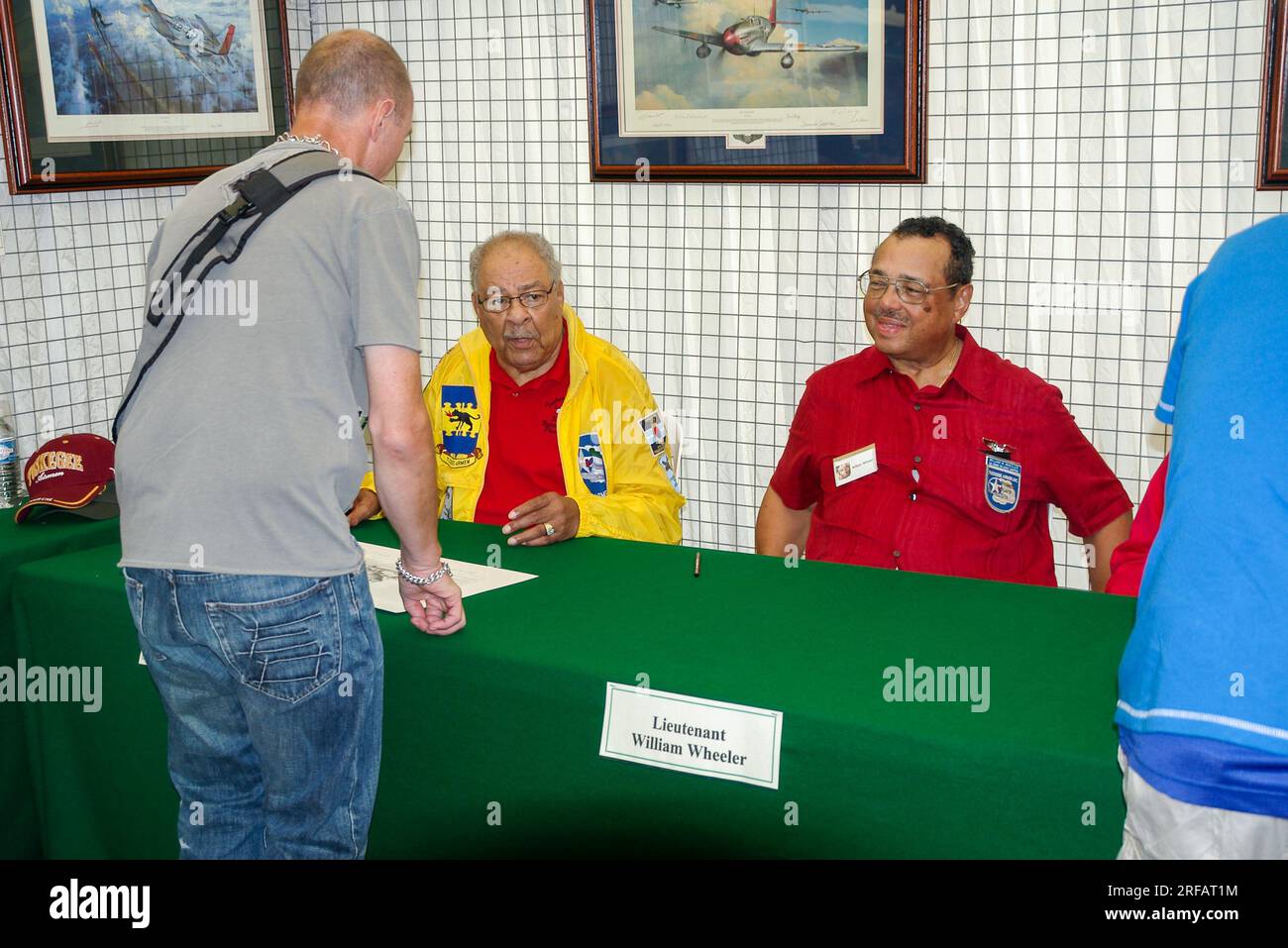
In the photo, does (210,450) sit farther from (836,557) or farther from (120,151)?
(120,151)

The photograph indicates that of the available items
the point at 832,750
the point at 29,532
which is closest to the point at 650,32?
the point at 29,532

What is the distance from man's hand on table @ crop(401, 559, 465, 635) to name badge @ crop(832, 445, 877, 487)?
1.15 m

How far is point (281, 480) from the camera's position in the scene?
161 cm

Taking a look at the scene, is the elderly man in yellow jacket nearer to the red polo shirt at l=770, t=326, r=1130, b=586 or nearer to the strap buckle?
the red polo shirt at l=770, t=326, r=1130, b=586

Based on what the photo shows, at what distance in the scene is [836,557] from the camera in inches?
110

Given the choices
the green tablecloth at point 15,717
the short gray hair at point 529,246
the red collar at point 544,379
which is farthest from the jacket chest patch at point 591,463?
the green tablecloth at point 15,717

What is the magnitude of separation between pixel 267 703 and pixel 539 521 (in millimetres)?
908

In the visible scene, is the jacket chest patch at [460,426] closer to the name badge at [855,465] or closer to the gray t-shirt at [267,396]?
the name badge at [855,465]

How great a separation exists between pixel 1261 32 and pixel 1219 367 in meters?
2.07

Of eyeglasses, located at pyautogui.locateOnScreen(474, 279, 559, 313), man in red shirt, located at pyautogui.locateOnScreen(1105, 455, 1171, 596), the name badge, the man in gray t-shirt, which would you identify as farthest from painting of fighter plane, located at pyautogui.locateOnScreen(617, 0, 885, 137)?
the man in gray t-shirt

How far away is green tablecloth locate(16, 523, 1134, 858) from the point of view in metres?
1.57

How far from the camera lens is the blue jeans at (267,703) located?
5.35ft

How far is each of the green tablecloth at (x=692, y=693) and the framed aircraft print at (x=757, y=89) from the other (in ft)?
4.79

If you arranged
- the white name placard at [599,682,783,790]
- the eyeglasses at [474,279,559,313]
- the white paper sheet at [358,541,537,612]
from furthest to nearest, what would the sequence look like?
the eyeglasses at [474,279,559,313], the white paper sheet at [358,541,537,612], the white name placard at [599,682,783,790]
